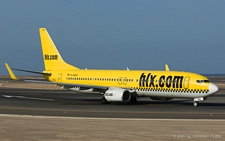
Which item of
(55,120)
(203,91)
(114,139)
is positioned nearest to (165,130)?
(114,139)

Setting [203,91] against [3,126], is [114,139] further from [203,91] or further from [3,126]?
[203,91]

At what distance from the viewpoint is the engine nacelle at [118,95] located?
144 ft

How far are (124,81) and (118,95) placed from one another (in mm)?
3350

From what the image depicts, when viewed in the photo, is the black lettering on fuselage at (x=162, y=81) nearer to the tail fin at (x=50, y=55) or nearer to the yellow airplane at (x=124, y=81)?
the yellow airplane at (x=124, y=81)

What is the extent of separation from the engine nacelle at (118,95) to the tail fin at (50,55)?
9955 millimetres

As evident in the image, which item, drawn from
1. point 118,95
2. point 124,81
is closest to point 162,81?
point 118,95

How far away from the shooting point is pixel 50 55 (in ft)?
177

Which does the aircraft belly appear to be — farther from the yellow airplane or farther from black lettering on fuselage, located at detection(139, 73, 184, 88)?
black lettering on fuselage, located at detection(139, 73, 184, 88)

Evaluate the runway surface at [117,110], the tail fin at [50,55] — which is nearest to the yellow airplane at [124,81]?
the tail fin at [50,55]

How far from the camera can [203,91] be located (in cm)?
4178

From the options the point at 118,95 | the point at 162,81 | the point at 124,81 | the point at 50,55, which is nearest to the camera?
the point at 162,81

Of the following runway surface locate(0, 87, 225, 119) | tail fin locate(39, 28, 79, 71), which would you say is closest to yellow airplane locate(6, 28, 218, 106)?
tail fin locate(39, 28, 79, 71)

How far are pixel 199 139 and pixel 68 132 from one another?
19.5 feet

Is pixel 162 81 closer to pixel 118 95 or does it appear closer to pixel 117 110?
pixel 118 95
